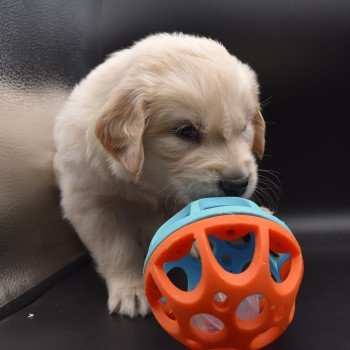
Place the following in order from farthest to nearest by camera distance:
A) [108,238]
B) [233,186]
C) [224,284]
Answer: [108,238]
[233,186]
[224,284]

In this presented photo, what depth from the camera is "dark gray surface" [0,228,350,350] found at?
57.9 inches

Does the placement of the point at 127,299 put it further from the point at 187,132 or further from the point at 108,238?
the point at 187,132

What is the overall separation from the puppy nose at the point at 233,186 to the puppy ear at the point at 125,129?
26 centimetres

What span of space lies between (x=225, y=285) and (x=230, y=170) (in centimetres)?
51

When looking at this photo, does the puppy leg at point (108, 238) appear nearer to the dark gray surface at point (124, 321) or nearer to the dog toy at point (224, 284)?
the dark gray surface at point (124, 321)

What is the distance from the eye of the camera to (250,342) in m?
1.23

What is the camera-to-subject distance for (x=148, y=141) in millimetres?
1679

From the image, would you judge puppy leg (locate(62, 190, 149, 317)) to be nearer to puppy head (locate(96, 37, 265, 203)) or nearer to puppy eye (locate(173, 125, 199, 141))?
puppy head (locate(96, 37, 265, 203))

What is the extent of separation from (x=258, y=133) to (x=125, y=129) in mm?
611

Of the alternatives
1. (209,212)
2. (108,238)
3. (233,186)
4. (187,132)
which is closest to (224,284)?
(209,212)

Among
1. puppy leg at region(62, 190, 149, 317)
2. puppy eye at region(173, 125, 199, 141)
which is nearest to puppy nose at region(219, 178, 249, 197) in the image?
puppy eye at region(173, 125, 199, 141)

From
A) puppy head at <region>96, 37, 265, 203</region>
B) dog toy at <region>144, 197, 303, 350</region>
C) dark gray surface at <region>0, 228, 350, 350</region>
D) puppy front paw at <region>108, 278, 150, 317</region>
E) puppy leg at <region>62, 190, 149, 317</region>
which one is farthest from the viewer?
puppy leg at <region>62, 190, 149, 317</region>

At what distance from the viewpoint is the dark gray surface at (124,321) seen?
147 centimetres

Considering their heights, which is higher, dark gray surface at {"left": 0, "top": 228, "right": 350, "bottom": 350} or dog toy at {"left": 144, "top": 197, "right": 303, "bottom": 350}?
dog toy at {"left": 144, "top": 197, "right": 303, "bottom": 350}
